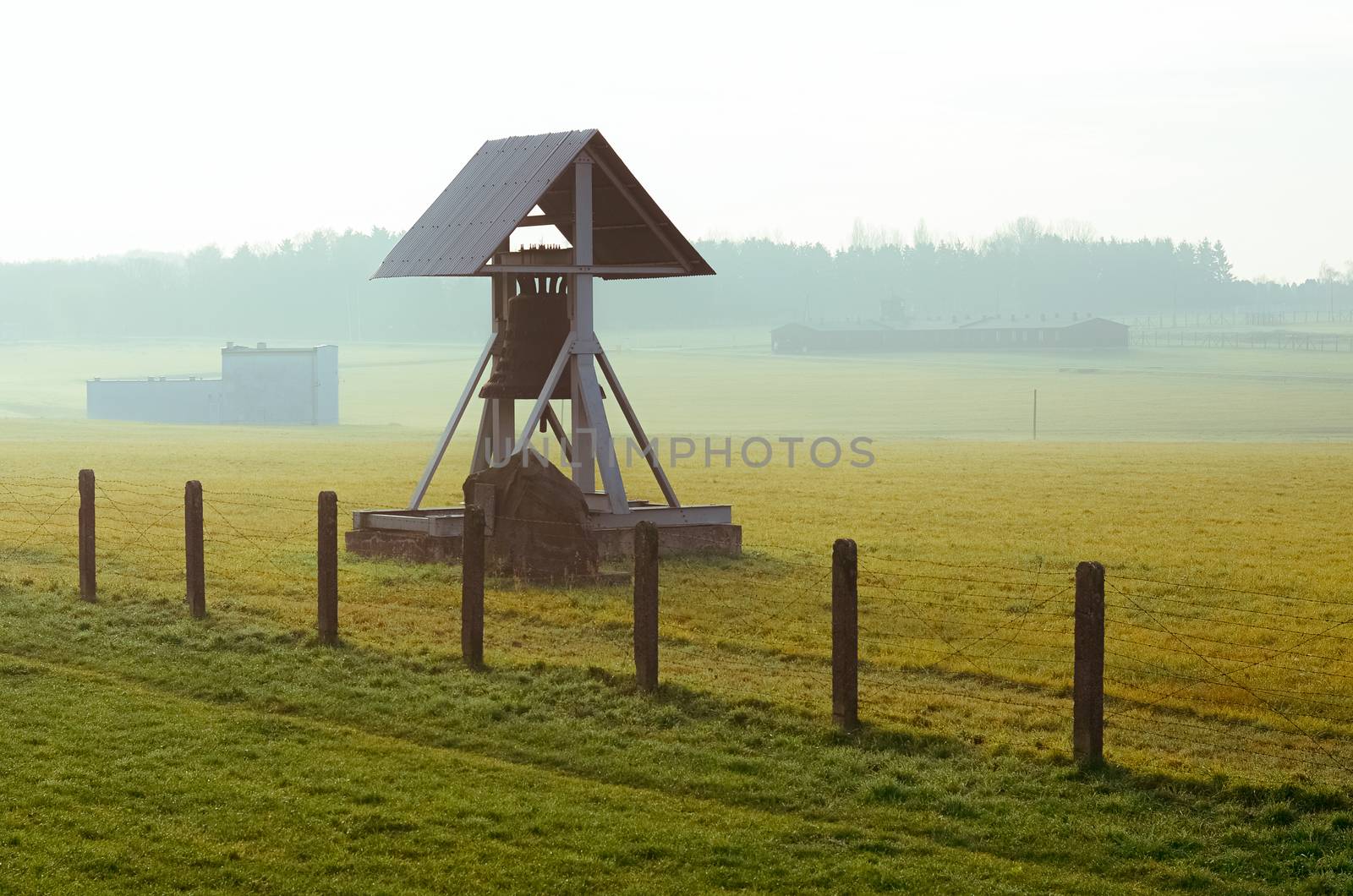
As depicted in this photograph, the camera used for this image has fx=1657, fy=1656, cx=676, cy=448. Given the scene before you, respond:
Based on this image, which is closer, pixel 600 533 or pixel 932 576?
pixel 932 576

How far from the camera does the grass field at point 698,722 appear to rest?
8.41 meters

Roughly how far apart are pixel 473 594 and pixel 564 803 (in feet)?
13.5

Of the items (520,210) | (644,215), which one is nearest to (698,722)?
(520,210)

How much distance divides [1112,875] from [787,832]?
1.69 metres

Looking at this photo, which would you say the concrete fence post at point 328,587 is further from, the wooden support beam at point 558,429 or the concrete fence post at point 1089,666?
the concrete fence post at point 1089,666

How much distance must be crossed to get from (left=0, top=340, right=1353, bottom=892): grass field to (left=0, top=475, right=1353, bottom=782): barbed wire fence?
0.21 feet

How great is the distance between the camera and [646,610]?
11969mm

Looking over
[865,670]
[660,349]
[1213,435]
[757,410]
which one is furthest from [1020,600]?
[660,349]

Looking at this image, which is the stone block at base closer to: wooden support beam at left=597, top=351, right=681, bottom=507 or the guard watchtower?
the guard watchtower

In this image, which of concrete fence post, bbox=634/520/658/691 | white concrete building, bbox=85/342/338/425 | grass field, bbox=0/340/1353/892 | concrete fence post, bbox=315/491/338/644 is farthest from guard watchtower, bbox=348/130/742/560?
white concrete building, bbox=85/342/338/425

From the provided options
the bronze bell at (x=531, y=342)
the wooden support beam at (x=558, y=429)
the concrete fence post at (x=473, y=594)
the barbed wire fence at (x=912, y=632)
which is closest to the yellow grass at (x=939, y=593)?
the barbed wire fence at (x=912, y=632)

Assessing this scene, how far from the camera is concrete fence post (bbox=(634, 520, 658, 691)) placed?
11.9 metres

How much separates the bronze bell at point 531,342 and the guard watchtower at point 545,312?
0.02m

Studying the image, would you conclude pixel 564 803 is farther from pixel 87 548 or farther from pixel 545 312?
pixel 545 312
